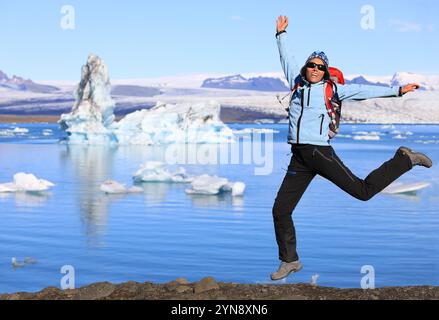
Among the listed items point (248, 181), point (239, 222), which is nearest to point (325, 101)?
point (239, 222)

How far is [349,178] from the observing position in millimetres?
5535

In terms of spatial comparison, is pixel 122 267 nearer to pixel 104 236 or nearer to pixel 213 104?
pixel 104 236

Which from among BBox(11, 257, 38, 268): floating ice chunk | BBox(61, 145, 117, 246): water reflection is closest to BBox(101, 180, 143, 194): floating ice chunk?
BBox(61, 145, 117, 246): water reflection

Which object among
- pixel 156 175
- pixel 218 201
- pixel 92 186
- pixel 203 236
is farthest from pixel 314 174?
pixel 92 186

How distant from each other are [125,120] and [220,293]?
155ft

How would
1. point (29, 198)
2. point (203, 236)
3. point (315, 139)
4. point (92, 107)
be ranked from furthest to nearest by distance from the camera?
point (92, 107) → point (29, 198) → point (203, 236) → point (315, 139)

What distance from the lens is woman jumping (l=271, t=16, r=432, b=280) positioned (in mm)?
5484

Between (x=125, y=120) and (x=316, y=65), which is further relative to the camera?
(x=125, y=120)

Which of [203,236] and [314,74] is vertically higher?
[314,74]

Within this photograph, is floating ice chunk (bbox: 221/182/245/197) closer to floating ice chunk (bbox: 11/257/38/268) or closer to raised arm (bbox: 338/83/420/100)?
floating ice chunk (bbox: 11/257/38/268)

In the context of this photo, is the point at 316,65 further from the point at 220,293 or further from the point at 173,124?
the point at 173,124

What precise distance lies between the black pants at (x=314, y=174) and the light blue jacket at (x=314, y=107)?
0.07 meters

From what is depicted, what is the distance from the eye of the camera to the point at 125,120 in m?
52.0

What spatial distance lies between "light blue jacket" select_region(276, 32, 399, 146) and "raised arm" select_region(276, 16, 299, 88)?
0.39 feet
